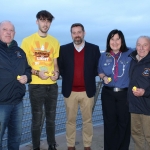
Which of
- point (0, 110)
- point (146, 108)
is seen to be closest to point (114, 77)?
point (146, 108)

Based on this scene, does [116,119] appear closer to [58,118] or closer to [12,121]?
[12,121]

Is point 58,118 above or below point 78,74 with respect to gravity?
below

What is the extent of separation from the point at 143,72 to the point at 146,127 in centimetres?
76

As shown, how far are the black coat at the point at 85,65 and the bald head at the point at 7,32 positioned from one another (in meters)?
1.06

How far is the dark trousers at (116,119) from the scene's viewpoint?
4445 mm

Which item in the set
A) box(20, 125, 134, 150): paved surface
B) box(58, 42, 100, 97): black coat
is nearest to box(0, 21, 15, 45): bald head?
box(58, 42, 100, 97): black coat

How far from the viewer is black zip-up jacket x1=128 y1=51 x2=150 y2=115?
4.02 meters

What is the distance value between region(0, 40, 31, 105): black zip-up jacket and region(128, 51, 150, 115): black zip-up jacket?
1522 millimetres

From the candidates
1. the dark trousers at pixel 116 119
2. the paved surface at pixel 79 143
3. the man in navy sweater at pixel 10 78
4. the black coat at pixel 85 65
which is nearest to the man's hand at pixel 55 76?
the black coat at pixel 85 65

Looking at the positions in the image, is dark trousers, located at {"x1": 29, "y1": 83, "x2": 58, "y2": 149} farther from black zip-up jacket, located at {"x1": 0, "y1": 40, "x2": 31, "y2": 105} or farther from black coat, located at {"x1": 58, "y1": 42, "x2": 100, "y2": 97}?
black zip-up jacket, located at {"x1": 0, "y1": 40, "x2": 31, "y2": 105}

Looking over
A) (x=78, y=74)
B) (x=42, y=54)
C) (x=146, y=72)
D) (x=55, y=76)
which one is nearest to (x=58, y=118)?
(x=78, y=74)

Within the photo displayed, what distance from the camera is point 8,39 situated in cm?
397

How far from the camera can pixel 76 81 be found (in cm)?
479

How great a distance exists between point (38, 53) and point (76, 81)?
2.49ft
